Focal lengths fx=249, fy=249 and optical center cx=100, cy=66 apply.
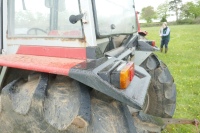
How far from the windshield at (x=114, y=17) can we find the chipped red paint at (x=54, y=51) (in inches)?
8.0

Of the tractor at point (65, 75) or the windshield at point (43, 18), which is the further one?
the windshield at point (43, 18)

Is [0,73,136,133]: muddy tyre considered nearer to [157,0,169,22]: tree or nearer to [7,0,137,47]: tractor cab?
[7,0,137,47]: tractor cab

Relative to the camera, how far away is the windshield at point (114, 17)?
188 centimetres

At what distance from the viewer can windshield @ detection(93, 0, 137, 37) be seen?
1.88 meters

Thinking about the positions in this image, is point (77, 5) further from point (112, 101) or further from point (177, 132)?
point (177, 132)

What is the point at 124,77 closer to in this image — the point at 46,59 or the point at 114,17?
the point at 46,59

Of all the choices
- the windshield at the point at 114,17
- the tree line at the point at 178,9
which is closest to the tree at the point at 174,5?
the tree line at the point at 178,9

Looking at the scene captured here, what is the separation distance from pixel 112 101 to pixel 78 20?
582 mm

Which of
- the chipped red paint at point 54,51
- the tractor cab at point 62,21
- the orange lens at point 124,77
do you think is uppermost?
the tractor cab at point 62,21

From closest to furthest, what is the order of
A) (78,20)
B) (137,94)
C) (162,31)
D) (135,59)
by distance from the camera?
(137,94) → (78,20) → (135,59) → (162,31)

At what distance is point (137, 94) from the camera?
1.53 m

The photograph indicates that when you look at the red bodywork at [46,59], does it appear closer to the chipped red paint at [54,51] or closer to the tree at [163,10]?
the chipped red paint at [54,51]

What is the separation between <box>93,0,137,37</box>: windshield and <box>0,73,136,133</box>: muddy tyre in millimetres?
488

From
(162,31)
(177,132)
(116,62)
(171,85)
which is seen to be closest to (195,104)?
(177,132)
